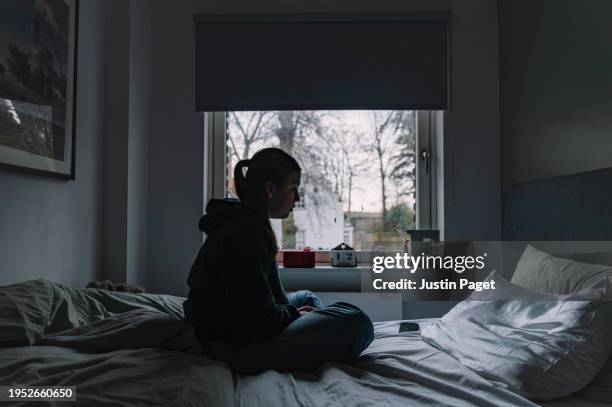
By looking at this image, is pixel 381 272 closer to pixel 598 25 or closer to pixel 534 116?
pixel 534 116

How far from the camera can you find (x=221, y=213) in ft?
4.81

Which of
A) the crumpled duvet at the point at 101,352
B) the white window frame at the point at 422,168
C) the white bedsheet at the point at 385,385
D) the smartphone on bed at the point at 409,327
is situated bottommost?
the white bedsheet at the point at 385,385

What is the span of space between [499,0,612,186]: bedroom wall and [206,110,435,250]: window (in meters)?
0.55

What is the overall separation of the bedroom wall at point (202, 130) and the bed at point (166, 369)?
3.80 feet

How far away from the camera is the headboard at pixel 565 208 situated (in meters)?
1.50

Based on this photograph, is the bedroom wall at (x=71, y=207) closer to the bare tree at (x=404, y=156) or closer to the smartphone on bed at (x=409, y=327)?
the smartphone on bed at (x=409, y=327)

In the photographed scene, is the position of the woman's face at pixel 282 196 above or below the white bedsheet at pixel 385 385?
above

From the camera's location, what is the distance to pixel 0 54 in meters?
1.54

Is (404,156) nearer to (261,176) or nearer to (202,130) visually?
(202,130)

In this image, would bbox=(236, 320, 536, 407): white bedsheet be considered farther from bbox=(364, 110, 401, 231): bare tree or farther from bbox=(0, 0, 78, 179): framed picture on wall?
bbox=(364, 110, 401, 231): bare tree

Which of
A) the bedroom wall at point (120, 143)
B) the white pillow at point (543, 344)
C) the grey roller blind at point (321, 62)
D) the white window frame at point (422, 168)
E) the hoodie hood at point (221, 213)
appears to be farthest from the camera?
the white window frame at point (422, 168)

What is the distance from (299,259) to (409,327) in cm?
103

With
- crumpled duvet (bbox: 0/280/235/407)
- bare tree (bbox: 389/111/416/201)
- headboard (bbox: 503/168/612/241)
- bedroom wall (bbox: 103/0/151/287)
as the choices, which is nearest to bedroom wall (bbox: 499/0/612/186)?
headboard (bbox: 503/168/612/241)

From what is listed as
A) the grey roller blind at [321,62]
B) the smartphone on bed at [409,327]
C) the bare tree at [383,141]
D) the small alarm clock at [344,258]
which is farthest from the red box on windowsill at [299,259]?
the smartphone on bed at [409,327]
